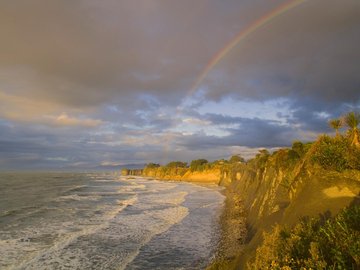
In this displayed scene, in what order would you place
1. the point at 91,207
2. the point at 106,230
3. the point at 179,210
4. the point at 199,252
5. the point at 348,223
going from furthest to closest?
the point at 91,207 → the point at 179,210 → the point at 106,230 → the point at 199,252 → the point at 348,223

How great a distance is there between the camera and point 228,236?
24.9m

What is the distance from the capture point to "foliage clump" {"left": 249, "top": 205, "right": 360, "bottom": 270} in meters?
9.08

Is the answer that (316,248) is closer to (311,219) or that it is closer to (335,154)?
(311,219)

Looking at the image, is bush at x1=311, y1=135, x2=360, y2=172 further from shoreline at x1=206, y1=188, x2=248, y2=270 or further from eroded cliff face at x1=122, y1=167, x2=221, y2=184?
eroded cliff face at x1=122, y1=167, x2=221, y2=184

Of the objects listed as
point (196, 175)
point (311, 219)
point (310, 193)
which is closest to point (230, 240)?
point (310, 193)

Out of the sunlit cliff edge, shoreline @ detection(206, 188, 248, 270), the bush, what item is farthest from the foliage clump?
the bush

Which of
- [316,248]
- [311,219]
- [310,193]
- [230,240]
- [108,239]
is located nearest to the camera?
[316,248]

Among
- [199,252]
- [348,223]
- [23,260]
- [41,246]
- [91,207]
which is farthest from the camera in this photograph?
[91,207]

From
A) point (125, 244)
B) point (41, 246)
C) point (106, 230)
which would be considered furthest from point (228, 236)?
point (41, 246)

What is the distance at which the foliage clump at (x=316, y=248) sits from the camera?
908cm

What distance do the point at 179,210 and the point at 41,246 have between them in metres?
20.4

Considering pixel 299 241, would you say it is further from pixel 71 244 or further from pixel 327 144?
pixel 71 244

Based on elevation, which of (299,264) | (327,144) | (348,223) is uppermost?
(327,144)

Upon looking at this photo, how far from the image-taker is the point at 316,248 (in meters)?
Result: 9.45
